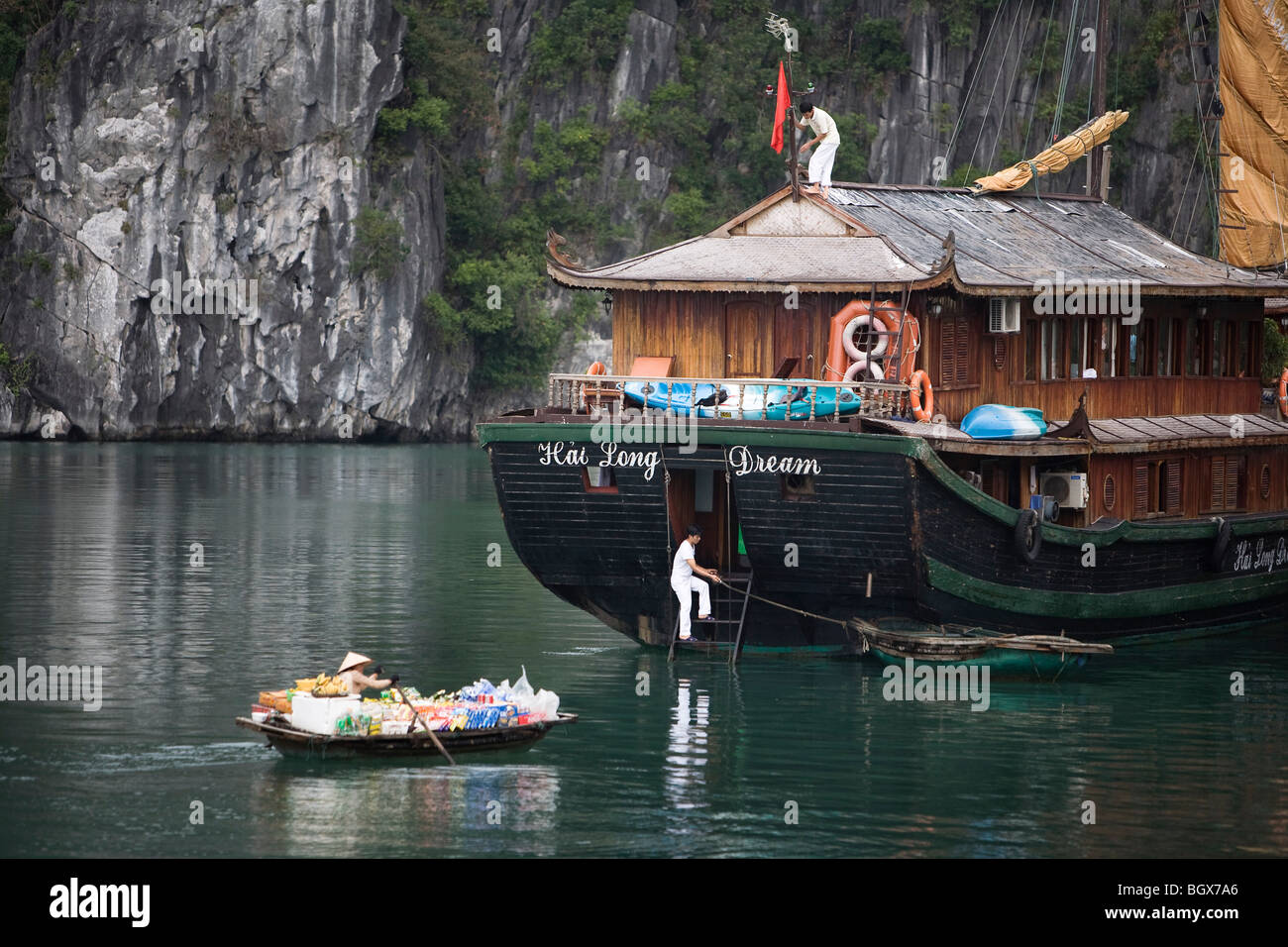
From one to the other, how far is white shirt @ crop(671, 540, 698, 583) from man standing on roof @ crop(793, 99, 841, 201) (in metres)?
5.52

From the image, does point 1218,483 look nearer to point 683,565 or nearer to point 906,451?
point 906,451

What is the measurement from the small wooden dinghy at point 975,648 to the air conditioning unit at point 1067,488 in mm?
2378

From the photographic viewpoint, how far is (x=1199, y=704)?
74.6ft

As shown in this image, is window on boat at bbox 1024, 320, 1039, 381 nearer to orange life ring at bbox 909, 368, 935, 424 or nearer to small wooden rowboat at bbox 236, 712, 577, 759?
orange life ring at bbox 909, 368, 935, 424

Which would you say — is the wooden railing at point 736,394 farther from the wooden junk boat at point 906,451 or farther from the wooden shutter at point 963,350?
the wooden shutter at point 963,350

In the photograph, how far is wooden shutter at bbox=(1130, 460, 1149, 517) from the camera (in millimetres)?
27344

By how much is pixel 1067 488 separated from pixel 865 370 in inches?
126

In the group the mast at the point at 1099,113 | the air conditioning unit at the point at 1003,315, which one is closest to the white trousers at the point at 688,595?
the air conditioning unit at the point at 1003,315

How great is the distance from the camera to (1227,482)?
2923cm

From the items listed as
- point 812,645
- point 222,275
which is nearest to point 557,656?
point 812,645

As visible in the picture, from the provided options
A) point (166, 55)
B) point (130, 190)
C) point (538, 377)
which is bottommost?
point (538, 377)

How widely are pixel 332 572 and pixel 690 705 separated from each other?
41.8ft
